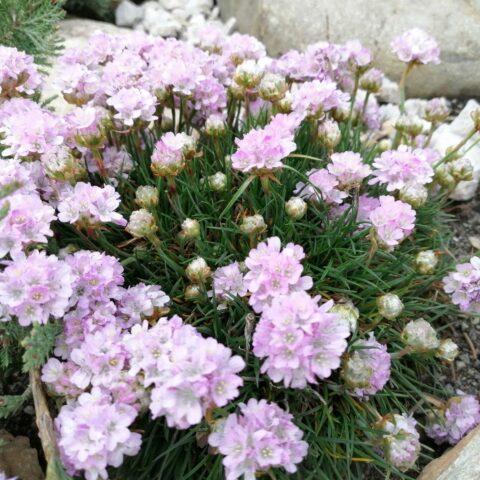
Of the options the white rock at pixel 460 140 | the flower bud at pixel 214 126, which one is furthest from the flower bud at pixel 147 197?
the white rock at pixel 460 140

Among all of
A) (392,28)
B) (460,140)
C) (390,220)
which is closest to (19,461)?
(390,220)

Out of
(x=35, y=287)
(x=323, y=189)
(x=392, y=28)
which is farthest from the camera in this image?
Answer: (x=392, y=28)

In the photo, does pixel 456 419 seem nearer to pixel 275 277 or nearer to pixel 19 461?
pixel 275 277

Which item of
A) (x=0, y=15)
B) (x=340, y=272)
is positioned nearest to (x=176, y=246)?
(x=340, y=272)

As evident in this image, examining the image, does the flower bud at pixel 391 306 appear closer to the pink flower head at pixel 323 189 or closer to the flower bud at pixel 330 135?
the pink flower head at pixel 323 189

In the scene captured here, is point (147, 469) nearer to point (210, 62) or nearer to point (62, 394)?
point (62, 394)

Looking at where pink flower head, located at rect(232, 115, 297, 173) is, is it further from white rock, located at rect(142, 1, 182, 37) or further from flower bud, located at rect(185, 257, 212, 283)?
white rock, located at rect(142, 1, 182, 37)

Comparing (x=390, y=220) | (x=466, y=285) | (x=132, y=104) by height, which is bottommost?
(x=466, y=285)
